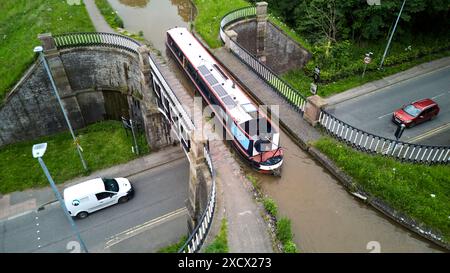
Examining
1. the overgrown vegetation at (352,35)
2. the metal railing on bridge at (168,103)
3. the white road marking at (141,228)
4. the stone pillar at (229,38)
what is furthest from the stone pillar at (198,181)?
the overgrown vegetation at (352,35)

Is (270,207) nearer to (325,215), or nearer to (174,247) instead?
(325,215)

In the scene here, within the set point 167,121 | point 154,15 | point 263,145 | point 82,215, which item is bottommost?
point 82,215

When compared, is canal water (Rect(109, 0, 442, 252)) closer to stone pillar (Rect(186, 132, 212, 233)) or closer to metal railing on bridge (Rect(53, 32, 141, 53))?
stone pillar (Rect(186, 132, 212, 233))

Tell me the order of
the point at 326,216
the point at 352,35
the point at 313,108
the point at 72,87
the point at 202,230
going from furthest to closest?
1. the point at 352,35
2. the point at 72,87
3. the point at 313,108
4. the point at 326,216
5. the point at 202,230

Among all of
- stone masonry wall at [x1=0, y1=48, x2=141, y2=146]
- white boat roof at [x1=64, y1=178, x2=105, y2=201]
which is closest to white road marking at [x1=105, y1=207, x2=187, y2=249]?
white boat roof at [x1=64, y1=178, x2=105, y2=201]

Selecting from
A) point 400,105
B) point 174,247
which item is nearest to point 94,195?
point 174,247

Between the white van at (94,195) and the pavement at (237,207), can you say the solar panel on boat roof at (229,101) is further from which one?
the white van at (94,195)
